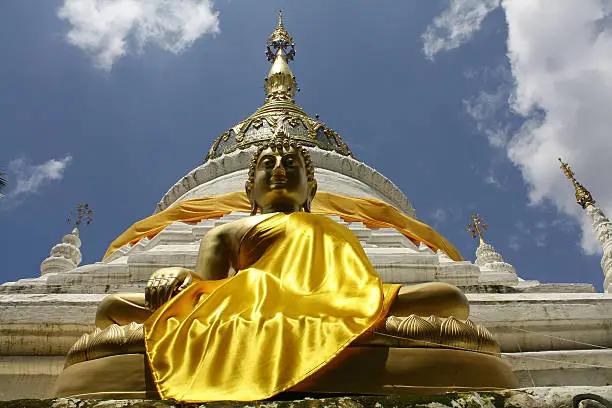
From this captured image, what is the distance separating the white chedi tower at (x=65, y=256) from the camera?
8781mm

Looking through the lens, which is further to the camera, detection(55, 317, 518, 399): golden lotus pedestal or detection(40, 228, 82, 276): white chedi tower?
detection(40, 228, 82, 276): white chedi tower

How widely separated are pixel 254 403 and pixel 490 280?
4149 millimetres

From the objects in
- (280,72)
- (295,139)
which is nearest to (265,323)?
(295,139)

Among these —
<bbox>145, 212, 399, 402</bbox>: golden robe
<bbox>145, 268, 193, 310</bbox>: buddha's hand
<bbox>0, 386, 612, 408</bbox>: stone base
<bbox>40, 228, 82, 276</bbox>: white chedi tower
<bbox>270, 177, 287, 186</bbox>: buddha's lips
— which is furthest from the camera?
<bbox>40, 228, 82, 276</bbox>: white chedi tower

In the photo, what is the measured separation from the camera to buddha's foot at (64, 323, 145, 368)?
286 centimetres

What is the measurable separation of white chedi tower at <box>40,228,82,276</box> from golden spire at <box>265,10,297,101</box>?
826 centimetres

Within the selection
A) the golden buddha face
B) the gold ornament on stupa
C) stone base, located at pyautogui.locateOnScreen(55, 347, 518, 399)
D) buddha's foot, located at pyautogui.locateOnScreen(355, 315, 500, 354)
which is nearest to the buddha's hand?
stone base, located at pyautogui.locateOnScreen(55, 347, 518, 399)

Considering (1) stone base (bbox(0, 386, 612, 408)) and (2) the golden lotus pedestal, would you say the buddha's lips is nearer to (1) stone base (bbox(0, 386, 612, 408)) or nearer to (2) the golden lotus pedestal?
(2) the golden lotus pedestal

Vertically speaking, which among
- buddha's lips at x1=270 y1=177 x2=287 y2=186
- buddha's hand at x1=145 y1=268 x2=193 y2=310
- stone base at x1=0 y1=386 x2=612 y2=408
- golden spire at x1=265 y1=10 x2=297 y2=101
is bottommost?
stone base at x1=0 y1=386 x2=612 y2=408

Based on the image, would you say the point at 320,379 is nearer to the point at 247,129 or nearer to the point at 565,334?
the point at 565,334

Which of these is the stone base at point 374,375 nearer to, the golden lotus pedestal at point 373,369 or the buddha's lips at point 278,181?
the golden lotus pedestal at point 373,369

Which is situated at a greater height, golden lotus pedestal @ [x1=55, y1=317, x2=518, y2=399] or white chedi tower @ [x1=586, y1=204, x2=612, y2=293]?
white chedi tower @ [x1=586, y1=204, x2=612, y2=293]

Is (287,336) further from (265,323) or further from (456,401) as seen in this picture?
(456,401)

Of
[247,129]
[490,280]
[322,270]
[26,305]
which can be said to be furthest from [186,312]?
[247,129]
